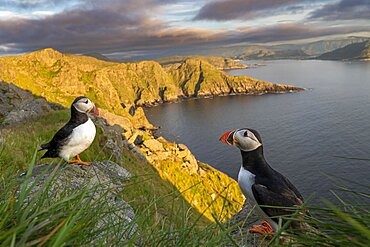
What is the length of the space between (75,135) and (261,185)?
483cm

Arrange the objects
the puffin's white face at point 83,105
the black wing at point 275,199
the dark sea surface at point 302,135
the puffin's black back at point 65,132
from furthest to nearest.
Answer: the dark sea surface at point 302,135 → the puffin's white face at point 83,105 → the puffin's black back at point 65,132 → the black wing at point 275,199

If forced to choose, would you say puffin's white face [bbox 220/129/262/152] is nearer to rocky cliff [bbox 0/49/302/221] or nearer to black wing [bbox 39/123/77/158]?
rocky cliff [bbox 0/49/302/221]

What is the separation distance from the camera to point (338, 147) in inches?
3071

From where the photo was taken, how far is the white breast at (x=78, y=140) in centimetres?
777

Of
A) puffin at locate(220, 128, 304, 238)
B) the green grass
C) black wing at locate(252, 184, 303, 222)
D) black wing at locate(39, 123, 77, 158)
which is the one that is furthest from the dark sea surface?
the green grass

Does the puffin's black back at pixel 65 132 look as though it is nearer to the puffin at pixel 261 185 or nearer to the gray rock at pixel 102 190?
the gray rock at pixel 102 190

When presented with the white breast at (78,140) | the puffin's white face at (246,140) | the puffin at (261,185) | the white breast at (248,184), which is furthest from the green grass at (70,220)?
the white breast at (78,140)

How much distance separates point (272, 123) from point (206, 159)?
3980cm

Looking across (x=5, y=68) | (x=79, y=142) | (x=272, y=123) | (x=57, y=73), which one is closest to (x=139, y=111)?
(x=57, y=73)

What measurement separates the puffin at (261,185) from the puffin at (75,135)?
3686mm

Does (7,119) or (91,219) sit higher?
(91,219)

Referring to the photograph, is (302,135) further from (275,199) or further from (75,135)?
(275,199)

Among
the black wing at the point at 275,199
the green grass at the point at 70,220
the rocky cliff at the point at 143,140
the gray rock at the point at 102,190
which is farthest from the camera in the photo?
the rocky cliff at the point at 143,140

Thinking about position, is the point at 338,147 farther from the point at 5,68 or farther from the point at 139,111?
the point at 5,68
